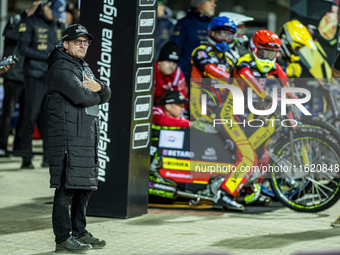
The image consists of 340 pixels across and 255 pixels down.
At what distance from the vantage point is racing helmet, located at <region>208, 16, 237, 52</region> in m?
9.75

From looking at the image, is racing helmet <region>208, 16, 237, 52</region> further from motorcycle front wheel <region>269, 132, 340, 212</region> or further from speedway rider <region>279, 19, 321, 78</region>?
motorcycle front wheel <region>269, 132, 340, 212</region>

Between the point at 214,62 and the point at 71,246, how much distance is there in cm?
368

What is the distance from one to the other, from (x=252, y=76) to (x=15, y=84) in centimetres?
510

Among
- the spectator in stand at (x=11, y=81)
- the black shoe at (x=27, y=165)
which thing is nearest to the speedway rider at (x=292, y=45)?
the spectator in stand at (x=11, y=81)

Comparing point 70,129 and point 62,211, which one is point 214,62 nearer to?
point 70,129

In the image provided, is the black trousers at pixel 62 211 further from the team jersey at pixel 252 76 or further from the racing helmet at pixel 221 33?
the racing helmet at pixel 221 33

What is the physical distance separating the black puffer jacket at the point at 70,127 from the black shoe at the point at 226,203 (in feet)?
9.58

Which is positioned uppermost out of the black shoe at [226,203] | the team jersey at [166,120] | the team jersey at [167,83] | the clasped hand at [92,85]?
the team jersey at [167,83]

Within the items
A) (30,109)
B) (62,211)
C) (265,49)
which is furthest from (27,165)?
(62,211)

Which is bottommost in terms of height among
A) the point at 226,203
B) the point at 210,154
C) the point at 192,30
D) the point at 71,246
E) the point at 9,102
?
the point at 71,246

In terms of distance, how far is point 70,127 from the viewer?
22.1 feet

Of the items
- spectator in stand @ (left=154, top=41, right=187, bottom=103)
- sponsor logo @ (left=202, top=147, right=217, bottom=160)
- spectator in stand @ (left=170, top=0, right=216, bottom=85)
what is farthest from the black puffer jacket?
spectator in stand @ (left=170, top=0, right=216, bottom=85)

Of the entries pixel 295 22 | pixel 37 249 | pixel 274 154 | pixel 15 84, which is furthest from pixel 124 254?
pixel 15 84

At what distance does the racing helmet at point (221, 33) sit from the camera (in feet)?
32.0
